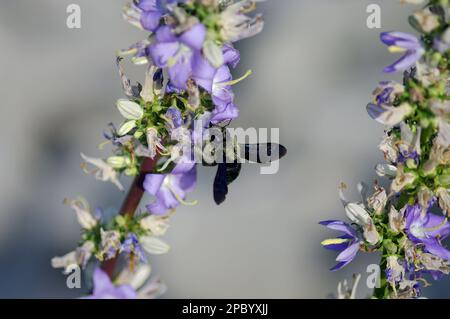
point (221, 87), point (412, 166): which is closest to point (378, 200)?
point (412, 166)

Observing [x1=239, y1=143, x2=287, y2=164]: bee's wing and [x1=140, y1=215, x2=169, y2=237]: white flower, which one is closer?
[x1=140, y1=215, x2=169, y2=237]: white flower

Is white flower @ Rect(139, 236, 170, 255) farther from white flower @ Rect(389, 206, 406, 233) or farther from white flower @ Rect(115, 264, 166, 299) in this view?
white flower @ Rect(389, 206, 406, 233)

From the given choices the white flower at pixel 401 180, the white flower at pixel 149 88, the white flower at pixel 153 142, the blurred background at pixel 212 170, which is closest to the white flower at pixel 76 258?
the white flower at pixel 153 142

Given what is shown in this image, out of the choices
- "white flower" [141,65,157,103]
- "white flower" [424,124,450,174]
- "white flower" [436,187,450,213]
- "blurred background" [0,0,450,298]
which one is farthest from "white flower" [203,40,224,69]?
"blurred background" [0,0,450,298]

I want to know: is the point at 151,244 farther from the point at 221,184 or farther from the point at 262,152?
the point at 262,152

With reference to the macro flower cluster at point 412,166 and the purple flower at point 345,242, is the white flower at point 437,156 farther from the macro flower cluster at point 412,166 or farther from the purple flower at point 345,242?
the purple flower at point 345,242

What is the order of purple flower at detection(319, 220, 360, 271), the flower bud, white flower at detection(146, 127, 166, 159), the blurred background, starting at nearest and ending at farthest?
white flower at detection(146, 127, 166, 159) → the flower bud → purple flower at detection(319, 220, 360, 271) → the blurred background

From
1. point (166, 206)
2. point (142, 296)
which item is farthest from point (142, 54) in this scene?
point (142, 296)
